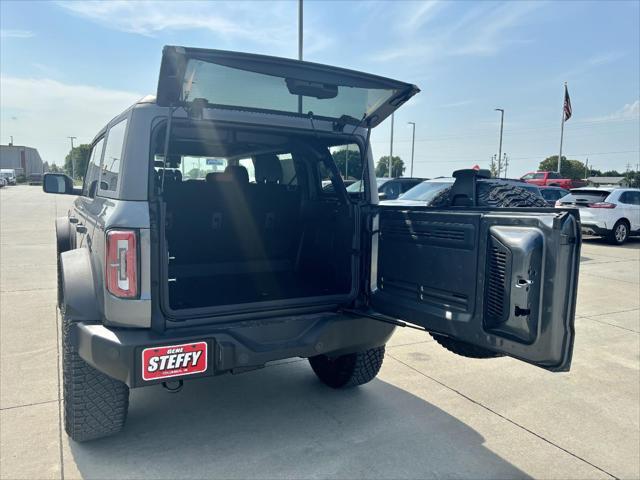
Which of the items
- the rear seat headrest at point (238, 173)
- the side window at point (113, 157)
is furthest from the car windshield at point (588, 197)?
the side window at point (113, 157)

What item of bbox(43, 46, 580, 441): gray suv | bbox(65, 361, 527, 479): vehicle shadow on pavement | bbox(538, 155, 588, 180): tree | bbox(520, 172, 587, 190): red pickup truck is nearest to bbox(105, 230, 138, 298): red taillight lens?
bbox(43, 46, 580, 441): gray suv

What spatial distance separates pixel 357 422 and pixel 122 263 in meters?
1.77

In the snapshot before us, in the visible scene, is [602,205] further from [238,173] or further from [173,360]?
[173,360]

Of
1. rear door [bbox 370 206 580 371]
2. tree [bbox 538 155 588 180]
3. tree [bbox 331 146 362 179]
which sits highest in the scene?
tree [bbox 538 155 588 180]

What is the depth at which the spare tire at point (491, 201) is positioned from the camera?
99.3 inches

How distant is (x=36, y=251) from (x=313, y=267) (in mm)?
8057

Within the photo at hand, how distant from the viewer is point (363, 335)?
111 inches

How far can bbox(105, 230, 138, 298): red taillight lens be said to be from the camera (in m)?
2.29

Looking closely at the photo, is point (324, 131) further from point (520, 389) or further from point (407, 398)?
point (520, 389)

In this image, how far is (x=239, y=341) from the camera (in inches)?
97.5

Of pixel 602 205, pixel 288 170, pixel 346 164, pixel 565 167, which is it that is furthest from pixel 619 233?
pixel 565 167

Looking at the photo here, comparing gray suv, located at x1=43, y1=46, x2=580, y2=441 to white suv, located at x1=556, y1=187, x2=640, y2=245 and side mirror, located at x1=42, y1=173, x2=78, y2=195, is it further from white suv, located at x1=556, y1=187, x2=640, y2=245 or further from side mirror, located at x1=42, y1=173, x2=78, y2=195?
white suv, located at x1=556, y1=187, x2=640, y2=245

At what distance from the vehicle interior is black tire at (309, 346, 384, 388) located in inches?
22.2

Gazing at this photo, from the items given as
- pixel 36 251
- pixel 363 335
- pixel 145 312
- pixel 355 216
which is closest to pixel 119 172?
pixel 145 312
